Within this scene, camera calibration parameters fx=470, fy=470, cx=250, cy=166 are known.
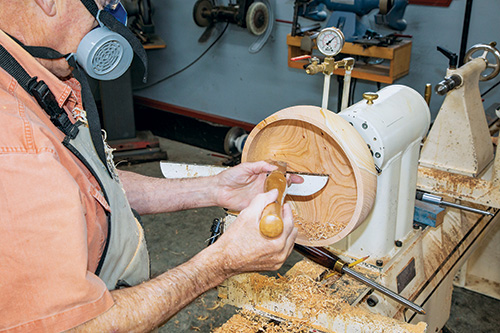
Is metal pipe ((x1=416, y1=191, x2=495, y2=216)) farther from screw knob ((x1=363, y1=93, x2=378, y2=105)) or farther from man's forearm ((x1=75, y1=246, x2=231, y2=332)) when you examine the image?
man's forearm ((x1=75, y1=246, x2=231, y2=332))

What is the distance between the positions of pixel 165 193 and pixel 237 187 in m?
0.23

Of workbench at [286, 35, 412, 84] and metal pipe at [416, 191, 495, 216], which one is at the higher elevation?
workbench at [286, 35, 412, 84]

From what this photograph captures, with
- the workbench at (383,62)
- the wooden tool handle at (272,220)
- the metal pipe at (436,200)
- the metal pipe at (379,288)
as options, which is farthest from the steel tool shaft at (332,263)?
the workbench at (383,62)

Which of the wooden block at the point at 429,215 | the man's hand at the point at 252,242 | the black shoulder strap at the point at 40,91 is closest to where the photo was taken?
the black shoulder strap at the point at 40,91

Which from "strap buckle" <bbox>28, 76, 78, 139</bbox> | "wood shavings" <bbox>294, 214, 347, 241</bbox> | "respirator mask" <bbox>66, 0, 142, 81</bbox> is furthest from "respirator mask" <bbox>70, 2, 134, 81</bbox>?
"wood shavings" <bbox>294, 214, 347, 241</bbox>

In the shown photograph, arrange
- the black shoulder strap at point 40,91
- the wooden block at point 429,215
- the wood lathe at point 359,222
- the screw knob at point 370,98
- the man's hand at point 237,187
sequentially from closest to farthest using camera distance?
the black shoulder strap at point 40,91, the wood lathe at point 359,222, the screw knob at point 370,98, the man's hand at point 237,187, the wooden block at point 429,215

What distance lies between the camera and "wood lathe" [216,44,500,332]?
1.23 metres

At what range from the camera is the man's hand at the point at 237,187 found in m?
1.47

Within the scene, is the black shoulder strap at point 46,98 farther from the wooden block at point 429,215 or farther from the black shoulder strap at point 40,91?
the wooden block at point 429,215

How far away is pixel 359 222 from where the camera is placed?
1.21 metres

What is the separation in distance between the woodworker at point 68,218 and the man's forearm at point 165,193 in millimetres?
281

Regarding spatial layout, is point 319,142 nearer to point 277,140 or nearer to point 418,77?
point 277,140

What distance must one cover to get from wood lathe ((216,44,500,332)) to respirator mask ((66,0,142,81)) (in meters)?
0.41

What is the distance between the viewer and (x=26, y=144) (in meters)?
0.78
